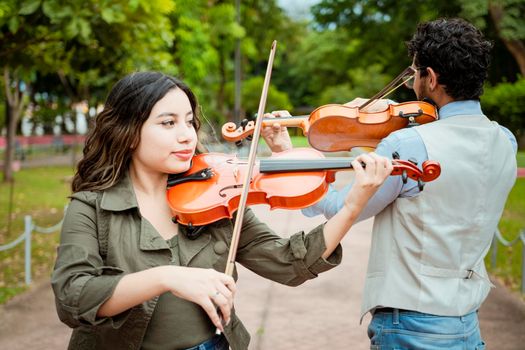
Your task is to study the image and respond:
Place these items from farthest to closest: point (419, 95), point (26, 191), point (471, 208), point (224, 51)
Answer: point (224, 51) < point (26, 191) < point (419, 95) < point (471, 208)

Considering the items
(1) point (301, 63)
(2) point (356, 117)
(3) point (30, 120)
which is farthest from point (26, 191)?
(1) point (301, 63)

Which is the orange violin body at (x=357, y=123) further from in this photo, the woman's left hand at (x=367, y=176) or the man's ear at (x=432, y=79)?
the woman's left hand at (x=367, y=176)

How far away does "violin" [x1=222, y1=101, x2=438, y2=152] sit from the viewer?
229 cm

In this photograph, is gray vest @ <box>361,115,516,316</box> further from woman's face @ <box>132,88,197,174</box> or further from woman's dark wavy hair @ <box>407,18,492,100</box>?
woman's face @ <box>132,88,197,174</box>

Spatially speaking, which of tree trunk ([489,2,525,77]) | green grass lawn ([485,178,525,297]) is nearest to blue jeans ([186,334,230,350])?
green grass lawn ([485,178,525,297])

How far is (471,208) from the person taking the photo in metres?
2.15

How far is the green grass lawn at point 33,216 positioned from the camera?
7.10 meters

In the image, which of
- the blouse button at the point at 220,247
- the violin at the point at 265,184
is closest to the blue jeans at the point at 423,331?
the violin at the point at 265,184

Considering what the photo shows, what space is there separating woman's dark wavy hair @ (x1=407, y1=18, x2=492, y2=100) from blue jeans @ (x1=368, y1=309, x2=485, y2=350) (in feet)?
2.50

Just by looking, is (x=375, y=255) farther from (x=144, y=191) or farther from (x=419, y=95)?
(x=144, y=191)

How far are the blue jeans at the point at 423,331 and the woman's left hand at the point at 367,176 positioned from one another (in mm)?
555

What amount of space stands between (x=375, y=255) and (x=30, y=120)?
3641 cm

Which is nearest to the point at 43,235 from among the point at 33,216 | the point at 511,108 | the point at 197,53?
the point at 33,216

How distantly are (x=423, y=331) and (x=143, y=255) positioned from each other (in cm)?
96
